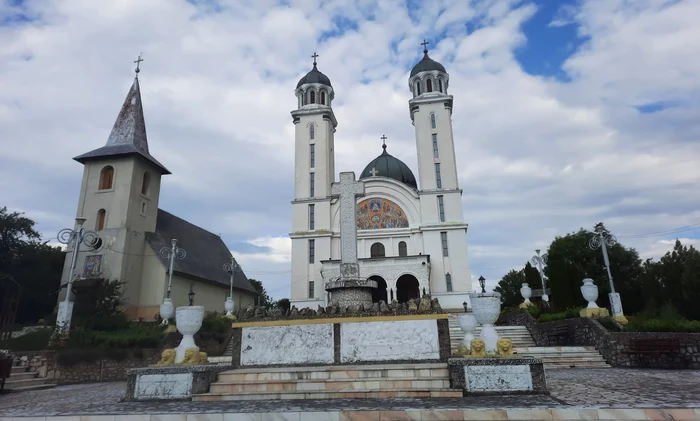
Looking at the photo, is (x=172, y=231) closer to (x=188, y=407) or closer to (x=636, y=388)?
(x=188, y=407)

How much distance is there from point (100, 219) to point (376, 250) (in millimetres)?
18250

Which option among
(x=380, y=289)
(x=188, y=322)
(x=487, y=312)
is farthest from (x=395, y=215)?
(x=188, y=322)

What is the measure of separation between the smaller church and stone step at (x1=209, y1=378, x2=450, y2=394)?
696 inches

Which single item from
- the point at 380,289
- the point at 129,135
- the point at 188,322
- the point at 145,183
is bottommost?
the point at 188,322

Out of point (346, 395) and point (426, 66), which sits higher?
point (426, 66)

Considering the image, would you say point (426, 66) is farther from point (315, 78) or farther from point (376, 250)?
point (376, 250)

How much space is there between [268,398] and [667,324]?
37.3 ft

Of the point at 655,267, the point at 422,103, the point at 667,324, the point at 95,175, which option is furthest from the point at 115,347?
the point at 655,267

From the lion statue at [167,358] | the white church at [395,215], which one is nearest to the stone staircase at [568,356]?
the lion statue at [167,358]

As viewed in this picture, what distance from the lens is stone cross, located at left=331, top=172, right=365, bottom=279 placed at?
12.1 meters

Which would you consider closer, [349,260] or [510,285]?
[349,260]

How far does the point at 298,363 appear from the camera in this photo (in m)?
8.54

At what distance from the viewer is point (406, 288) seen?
30.0 m

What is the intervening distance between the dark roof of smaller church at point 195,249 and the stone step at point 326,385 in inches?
751
